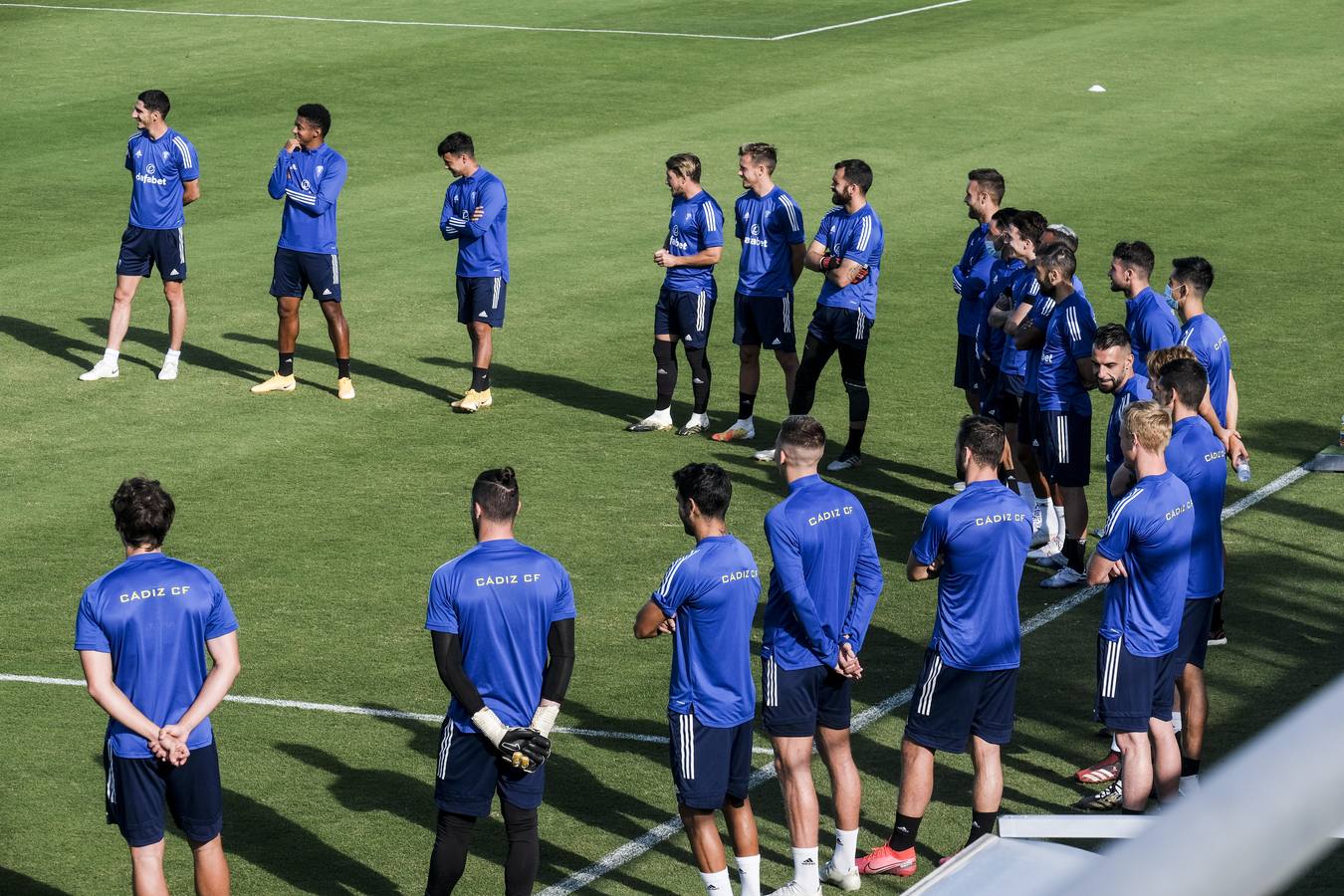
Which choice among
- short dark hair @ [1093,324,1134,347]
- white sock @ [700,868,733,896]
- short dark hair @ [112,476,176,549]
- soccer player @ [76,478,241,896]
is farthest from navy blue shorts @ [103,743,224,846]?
short dark hair @ [1093,324,1134,347]

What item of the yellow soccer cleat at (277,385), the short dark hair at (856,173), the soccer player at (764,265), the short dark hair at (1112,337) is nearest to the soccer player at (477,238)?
A: the yellow soccer cleat at (277,385)

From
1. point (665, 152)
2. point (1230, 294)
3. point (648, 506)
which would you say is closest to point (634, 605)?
point (648, 506)

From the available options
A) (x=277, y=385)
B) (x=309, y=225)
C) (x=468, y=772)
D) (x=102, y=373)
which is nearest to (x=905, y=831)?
(x=468, y=772)

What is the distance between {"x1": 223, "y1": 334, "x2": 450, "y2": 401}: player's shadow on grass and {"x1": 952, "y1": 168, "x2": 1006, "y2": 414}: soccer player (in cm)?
482

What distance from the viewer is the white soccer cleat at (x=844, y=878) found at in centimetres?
713

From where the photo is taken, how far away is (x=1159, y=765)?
741 cm

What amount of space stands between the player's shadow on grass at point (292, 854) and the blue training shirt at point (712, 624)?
1709 millimetres

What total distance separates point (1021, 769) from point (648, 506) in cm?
457

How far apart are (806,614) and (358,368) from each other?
32.3 ft

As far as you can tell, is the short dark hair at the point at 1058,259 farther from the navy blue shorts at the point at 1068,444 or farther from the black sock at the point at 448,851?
the black sock at the point at 448,851

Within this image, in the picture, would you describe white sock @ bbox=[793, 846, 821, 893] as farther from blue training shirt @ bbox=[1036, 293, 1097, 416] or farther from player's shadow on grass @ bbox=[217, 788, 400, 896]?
blue training shirt @ bbox=[1036, 293, 1097, 416]

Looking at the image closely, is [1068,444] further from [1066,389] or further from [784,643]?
[784,643]

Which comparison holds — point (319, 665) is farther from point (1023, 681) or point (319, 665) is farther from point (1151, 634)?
point (1151, 634)

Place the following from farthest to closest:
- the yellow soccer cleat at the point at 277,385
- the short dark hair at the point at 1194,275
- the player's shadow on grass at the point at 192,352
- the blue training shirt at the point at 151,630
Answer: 1. the player's shadow on grass at the point at 192,352
2. the yellow soccer cleat at the point at 277,385
3. the short dark hair at the point at 1194,275
4. the blue training shirt at the point at 151,630
